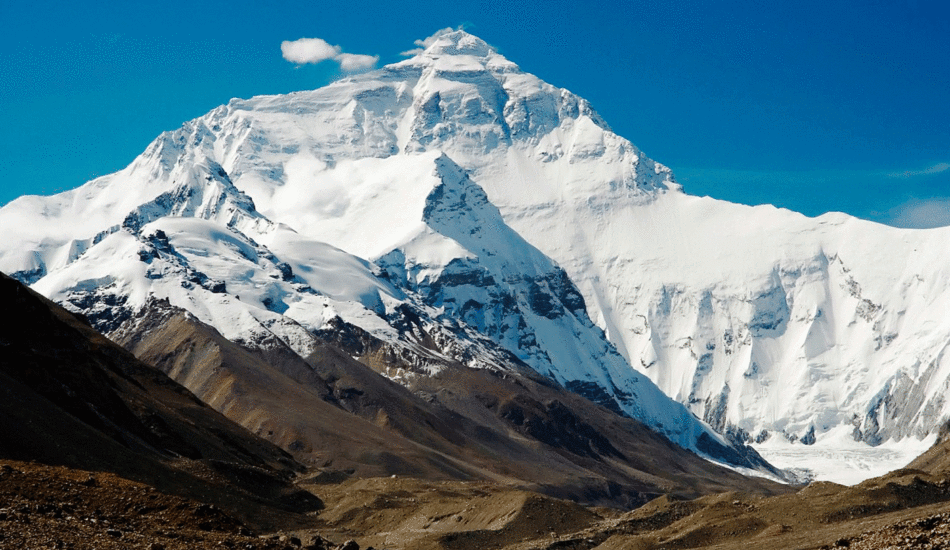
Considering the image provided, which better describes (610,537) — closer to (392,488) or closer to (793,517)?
(793,517)

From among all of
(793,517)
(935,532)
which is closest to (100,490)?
(935,532)

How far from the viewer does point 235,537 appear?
6662 cm

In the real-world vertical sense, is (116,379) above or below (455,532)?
above

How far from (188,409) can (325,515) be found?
62.2 metres

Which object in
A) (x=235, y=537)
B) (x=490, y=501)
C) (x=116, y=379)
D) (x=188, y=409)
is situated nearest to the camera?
(x=235, y=537)

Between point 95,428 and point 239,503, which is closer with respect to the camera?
point 239,503

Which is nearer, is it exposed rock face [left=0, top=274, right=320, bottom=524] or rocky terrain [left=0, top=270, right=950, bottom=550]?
rocky terrain [left=0, top=270, right=950, bottom=550]

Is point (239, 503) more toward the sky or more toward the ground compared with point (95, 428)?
more toward the ground

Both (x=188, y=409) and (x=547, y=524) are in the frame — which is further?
(x=188, y=409)

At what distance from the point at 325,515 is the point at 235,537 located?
249ft

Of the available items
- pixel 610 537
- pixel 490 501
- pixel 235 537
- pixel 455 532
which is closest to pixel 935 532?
pixel 235 537

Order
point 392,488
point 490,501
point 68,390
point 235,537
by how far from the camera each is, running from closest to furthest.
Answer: point 235,537 → point 490,501 → point 68,390 → point 392,488

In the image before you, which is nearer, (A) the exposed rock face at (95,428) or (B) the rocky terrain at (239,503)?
(B) the rocky terrain at (239,503)

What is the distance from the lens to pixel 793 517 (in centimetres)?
10106
